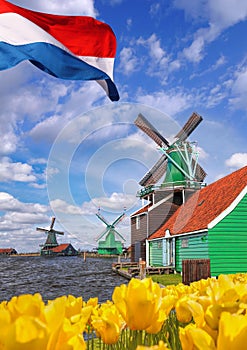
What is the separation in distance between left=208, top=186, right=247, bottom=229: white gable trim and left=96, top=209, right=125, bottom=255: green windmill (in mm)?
31773

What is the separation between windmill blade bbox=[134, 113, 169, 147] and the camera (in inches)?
1078

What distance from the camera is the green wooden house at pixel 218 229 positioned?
14172 mm

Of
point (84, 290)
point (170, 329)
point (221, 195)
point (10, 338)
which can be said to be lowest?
point (84, 290)

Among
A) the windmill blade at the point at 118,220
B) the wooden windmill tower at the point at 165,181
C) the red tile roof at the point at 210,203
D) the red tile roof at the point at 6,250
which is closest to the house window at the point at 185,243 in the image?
the red tile roof at the point at 210,203

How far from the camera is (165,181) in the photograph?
2559 cm

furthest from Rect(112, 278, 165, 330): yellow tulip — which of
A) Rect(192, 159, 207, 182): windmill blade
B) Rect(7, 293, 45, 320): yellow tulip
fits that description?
Rect(192, 159, 207, 182): windmill blade

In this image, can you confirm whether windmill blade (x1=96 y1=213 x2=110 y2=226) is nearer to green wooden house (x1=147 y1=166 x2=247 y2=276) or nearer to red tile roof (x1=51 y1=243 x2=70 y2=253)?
green wooden house (x1=147 y1=166 x2=247 y2=276)

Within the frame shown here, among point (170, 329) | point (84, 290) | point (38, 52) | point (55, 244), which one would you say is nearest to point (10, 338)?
point (170, 329)

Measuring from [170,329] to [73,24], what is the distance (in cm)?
553

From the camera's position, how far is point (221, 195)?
54.4 feet

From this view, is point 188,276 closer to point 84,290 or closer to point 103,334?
point 84,290

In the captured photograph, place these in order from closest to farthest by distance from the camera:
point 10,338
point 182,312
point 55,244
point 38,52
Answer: point 10,338
point 182,312
point 38,52
point 55,244

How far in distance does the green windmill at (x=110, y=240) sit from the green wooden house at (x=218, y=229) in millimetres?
27683

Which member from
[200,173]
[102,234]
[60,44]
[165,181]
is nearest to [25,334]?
[60,44]
